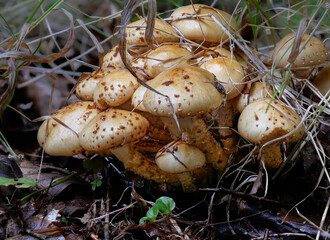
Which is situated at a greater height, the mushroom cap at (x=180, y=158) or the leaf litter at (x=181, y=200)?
the mushroom cap at (x=180, y=158)

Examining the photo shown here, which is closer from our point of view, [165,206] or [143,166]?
[165,206]

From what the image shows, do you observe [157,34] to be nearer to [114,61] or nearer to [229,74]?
[114,61]

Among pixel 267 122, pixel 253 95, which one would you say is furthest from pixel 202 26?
pixel 267 122

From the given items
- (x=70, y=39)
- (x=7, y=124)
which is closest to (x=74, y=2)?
(x=7, y=124)

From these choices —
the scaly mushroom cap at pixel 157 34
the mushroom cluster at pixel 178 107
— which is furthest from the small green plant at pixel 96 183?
the scaly mushroom cap at pixel 157 34

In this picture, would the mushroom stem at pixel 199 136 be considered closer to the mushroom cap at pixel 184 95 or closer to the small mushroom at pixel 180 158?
the small mushroom at pixel 180 158
